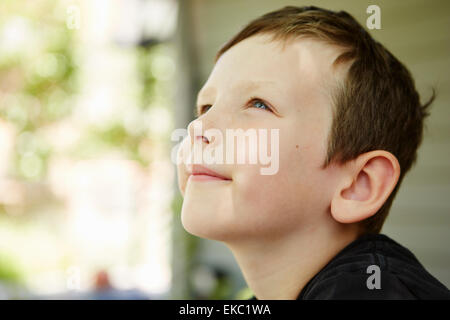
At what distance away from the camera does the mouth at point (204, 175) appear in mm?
646

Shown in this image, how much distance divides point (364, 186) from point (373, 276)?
0.54 ft

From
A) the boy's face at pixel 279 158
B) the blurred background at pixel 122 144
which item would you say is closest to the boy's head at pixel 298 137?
the boy's face at pixel 279 158

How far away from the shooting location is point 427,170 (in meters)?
1.18

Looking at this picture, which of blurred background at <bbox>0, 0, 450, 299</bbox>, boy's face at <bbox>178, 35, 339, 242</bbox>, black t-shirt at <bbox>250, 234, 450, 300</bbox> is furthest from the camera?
blurred background at <bbox>0, 0, 450, 299</bbox>

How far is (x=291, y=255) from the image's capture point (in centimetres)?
68

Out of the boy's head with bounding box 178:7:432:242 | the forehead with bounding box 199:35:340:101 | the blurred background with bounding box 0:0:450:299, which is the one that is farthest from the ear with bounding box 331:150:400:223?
the blurred background with bounding box 0:0:450:299

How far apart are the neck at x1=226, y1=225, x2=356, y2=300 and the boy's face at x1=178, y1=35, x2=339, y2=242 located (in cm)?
2

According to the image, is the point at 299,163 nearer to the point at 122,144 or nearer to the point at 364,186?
the point at 364,186

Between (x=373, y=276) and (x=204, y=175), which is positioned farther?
(x=204, y=175)

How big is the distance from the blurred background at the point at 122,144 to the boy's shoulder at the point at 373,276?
416 millimetres

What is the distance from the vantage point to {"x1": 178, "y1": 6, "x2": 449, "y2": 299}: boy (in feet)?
2.09

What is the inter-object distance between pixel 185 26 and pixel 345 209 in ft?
6.30

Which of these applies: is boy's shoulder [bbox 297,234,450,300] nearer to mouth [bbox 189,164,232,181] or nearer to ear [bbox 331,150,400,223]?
ear [bbox 331,150,400,223]

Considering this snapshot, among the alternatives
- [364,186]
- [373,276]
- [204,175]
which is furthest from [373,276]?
[204,175]
